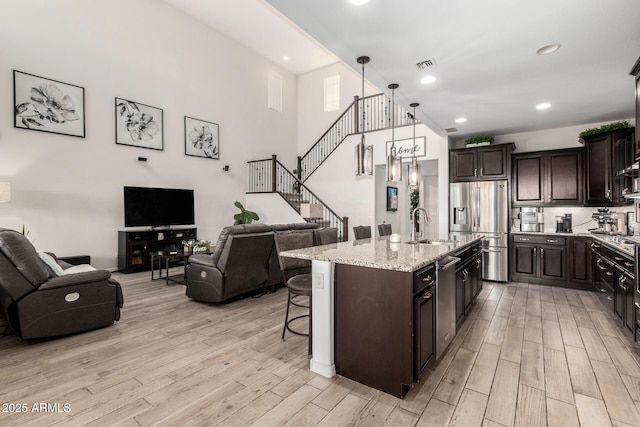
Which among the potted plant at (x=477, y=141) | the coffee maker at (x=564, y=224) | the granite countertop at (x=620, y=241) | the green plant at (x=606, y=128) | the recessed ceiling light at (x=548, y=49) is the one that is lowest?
the granite countertop at (x=620, y=241)

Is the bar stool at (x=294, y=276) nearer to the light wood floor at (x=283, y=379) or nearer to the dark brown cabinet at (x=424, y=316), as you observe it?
the light wood floor at (x=283, y=379)

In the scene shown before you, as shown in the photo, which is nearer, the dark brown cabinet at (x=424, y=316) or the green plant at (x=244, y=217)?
the dark brown cabinet at (x=424, y=316)

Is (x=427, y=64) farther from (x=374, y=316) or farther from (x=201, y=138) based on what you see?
(x=201, y=138)

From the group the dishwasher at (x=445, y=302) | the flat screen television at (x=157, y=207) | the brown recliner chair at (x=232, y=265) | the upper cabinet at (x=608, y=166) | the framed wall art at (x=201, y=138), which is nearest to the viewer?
the dishwasher at (x=445, y=302)

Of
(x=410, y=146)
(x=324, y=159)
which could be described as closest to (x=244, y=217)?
(x=324, y=159)

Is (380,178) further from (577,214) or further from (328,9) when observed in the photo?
(328,9)

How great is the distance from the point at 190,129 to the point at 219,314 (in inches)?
213

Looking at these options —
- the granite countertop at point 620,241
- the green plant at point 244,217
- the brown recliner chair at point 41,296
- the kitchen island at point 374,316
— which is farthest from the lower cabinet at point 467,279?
the green plant at point 244,217

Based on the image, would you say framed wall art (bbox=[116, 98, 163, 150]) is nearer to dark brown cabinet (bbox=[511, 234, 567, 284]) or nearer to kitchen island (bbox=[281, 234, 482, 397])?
kitchen island (bbox=[281, 234, 482, 397])

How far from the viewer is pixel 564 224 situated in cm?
539

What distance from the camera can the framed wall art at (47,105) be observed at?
520 centimetres

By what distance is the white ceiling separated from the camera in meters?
2.29

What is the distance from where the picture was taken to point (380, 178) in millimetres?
8070

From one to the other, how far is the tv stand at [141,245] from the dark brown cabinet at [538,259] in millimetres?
5986
